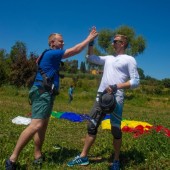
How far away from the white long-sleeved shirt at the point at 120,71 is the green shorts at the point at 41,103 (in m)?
0.97

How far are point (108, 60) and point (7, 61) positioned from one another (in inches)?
1540

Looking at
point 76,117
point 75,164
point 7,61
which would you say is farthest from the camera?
point 7,61

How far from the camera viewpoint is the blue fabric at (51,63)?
16.9 feet

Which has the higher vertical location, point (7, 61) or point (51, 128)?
point (7, 61)

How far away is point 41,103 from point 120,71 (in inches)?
55.3

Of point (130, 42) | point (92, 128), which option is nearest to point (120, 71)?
point (92, 128)

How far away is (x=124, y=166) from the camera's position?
226 inches

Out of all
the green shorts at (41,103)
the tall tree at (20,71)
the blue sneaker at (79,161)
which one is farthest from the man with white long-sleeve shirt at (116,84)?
the tall tree at (20,71)

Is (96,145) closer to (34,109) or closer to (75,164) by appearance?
(75,164)

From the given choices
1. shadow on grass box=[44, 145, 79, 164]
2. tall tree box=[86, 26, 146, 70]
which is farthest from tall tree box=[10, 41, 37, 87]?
shadow on grass box=[44, 145, 79, 164]

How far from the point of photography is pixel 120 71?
5.48m

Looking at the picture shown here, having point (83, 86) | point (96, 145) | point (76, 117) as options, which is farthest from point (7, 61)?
point (96, 145)

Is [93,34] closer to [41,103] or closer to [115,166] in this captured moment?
[41,103]

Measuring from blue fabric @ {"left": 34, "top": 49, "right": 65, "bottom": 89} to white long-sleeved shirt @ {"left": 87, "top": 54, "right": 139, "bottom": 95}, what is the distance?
87 cm
